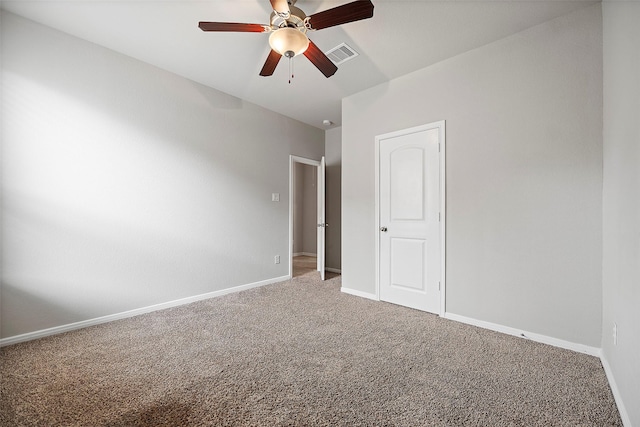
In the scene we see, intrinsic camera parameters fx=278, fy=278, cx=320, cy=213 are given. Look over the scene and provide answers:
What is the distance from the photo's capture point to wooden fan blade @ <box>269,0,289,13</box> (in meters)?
1.74

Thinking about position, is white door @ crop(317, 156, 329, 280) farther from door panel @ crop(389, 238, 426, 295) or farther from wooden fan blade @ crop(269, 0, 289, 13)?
wooden fan blade @ crop(269, 0, 289, 13)

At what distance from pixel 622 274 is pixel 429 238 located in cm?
154

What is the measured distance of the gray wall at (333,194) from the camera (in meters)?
5.21

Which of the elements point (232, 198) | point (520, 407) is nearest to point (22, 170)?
point (232, 198)

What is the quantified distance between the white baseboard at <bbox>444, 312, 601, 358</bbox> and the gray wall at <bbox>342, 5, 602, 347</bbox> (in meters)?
0.03

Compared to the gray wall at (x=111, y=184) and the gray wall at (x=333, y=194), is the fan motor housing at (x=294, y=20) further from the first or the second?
the gray wall at (x=333, y=194)

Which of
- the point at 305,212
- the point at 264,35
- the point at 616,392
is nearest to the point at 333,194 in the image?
the point at 305,212

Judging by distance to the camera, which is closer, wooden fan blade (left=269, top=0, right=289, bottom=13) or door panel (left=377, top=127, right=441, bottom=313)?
wooden fan blade (left=269, top=0, right=289, bottom=13)

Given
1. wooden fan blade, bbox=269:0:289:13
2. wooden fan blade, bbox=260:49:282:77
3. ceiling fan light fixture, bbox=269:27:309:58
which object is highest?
wooden fan blade, bbox=269:0:289:13

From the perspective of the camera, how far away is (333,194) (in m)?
5.29

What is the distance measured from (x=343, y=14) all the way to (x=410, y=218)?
210 cm

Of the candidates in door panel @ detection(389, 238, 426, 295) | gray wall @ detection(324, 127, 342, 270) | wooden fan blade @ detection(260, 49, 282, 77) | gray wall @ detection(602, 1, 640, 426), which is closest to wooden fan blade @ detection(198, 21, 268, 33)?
wooden fan blade @ detection(260, 49, 282, 77)

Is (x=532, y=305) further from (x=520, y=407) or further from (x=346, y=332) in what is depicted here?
(x=346, y=332)

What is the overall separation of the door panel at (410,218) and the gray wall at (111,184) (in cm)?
188
